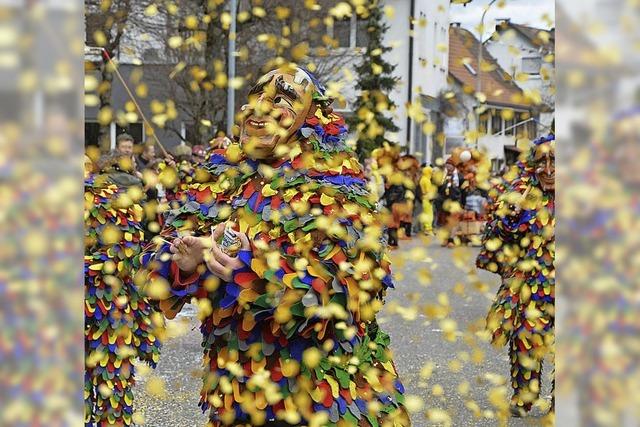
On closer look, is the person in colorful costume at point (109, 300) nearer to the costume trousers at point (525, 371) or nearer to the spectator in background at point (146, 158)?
the costume trousers at point (525, 371)

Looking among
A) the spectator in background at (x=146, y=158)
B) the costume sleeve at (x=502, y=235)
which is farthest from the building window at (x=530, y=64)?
the spectator in background at (x=146, y=158)

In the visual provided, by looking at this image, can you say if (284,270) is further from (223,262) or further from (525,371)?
(525,371)

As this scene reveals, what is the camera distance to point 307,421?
2559 millimetres

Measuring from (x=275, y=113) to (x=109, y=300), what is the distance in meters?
1.69

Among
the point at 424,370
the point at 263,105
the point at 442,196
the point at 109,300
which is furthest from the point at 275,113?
the point at 442,196

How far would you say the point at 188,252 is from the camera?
98.6 inches

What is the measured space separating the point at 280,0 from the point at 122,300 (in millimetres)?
6568

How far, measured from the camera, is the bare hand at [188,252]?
250cm

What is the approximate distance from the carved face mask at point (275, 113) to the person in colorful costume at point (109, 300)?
4.48ft

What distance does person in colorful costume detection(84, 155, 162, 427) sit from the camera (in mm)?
3850

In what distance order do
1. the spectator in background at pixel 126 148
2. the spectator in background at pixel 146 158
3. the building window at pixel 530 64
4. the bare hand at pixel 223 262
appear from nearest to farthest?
1. the bare hand at pixel 223 262
2. the building window at pixel 530 64
3. the spectator in background at pixel 126 148
4. the spectator in background at pixel 146 158

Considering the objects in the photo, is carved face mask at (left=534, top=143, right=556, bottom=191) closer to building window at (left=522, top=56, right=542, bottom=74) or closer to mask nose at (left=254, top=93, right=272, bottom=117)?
building window at (left=522, top=56, right=542, bottom=74)

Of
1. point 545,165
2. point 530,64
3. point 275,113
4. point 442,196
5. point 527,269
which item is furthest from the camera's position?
point 442,196

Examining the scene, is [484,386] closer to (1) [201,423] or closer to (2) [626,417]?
(1) [201,423]
